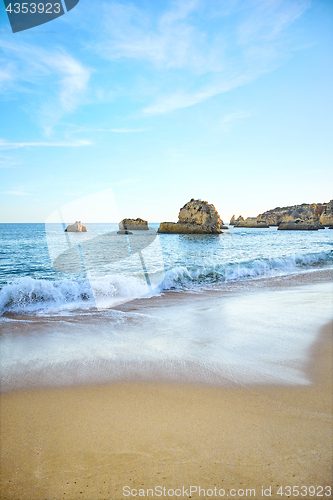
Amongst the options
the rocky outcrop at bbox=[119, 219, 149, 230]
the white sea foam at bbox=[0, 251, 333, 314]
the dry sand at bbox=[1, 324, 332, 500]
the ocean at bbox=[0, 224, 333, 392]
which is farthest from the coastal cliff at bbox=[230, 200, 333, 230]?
the dry sand at bbox=[1, 324, 332, 500]

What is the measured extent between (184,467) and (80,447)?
75 cm

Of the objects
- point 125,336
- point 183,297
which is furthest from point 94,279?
point 125,336

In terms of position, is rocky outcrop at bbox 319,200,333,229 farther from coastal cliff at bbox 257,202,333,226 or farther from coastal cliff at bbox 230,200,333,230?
coastal cliff at bbox 257,202,333,226

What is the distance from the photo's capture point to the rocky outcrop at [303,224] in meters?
77.7

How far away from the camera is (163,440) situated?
1.78 metres

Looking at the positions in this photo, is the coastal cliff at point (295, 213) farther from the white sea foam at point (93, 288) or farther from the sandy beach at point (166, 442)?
the sandy beach at point (166, 442)

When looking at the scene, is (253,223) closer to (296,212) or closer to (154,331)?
(296,212)

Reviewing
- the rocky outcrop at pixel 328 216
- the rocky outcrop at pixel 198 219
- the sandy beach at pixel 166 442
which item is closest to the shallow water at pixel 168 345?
the sandy beach at pixel 166 442

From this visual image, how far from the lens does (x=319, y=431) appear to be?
187 cm

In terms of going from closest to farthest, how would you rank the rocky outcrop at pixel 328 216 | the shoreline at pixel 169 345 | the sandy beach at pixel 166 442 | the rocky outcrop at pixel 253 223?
the sandy beach at pixel 166 442, the shoreline at pixel 169 345, the rocky outcrop at pixel 328 216, the rocky outcrop at pixel 253 223

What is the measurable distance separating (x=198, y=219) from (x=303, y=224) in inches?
1807

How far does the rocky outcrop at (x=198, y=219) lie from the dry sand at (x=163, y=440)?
52.3 m

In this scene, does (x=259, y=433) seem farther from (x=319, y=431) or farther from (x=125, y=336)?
(x=125, y=336)

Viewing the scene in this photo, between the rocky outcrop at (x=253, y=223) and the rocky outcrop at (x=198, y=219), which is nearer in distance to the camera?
the rocky outcrop at (x=198, y=219)
